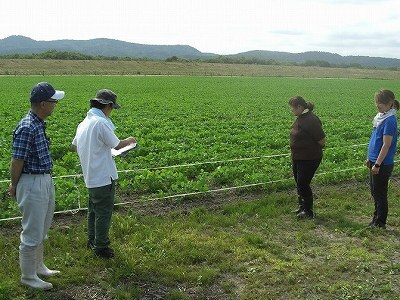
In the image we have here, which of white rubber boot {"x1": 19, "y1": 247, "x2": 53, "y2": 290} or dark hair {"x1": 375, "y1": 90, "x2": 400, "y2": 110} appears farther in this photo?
dark hair {"x1": 375, "y1": 90, "x2": 400, "y2": 110}

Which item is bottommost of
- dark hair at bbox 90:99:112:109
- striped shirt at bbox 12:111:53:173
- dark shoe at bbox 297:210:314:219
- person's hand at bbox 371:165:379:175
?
dark shoe at bbox 297:210:314:219

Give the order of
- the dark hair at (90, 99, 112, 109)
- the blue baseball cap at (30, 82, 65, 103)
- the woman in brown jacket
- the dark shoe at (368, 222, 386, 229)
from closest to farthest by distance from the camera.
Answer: the blue baseball cap at (30, 82, 65, 103) → the dark hair at (90, 99, 112, 109) → the dark shoe at (368, 222, 386, 229) → the woman in brown jacket

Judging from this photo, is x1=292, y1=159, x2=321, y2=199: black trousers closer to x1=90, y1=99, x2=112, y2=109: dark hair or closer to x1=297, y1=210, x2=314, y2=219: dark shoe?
x1=297, y1=210, x2=314, y2=219: dark shoe

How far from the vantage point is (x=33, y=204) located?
15.8 ft

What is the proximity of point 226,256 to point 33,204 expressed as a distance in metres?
2.61

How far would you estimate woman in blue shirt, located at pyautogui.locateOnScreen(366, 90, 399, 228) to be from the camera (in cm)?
686

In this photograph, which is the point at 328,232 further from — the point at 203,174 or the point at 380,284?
the point at 203,174

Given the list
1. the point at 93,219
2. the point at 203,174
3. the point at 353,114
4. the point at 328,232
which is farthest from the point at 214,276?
the point at 353,114

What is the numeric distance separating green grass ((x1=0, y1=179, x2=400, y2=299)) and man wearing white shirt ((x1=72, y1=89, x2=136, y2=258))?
581 millimetres

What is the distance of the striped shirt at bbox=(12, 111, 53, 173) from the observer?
4703mm

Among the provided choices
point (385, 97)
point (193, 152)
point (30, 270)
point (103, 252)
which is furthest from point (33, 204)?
point (193, 152)

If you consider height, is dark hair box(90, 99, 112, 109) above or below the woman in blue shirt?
above

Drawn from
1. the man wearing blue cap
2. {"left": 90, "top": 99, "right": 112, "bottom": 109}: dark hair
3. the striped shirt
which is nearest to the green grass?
the man wearing blue cap

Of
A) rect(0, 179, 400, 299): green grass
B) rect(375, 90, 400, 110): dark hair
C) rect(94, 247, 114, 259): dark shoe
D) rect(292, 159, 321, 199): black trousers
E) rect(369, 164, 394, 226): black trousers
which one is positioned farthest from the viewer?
rect(292, 159, 321, 199): black trousers
